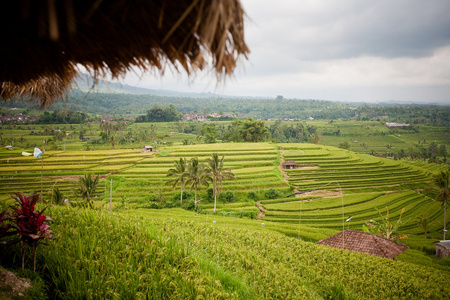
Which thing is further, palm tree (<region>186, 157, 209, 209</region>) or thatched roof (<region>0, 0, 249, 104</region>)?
palm tree (<region>186, 157, 209, 209</region>)

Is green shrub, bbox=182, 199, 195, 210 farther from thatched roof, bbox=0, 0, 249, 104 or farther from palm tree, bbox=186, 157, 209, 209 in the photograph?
thatched roof, bbox=0, 0, 249, 104

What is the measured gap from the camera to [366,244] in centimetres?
1340

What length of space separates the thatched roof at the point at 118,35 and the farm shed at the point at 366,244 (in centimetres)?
1426

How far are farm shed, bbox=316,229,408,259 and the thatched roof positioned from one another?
14265 millimetres

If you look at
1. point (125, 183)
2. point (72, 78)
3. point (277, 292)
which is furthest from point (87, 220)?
point (125, 183)

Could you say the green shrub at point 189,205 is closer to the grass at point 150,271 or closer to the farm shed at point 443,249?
the grass at point 150,271

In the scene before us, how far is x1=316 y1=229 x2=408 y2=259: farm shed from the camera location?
42.4 feet

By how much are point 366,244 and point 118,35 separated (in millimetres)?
15266

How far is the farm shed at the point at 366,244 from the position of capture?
12.9 m

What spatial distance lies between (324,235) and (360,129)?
244 feet

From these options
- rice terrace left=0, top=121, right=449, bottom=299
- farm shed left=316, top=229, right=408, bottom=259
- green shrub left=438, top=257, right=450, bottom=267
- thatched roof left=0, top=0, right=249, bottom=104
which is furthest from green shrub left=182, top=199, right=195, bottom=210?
thatched roof left=0, top=0, right=249, bottom=104

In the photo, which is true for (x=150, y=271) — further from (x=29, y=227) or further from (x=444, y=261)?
(x=444, y=261)

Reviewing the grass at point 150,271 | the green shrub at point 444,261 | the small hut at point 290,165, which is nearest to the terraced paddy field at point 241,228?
the grass at point 150,271

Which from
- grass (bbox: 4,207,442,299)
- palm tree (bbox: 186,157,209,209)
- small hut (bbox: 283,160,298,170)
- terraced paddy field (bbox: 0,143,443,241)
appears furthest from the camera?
small hut (bbox: 283,160,298,170)
